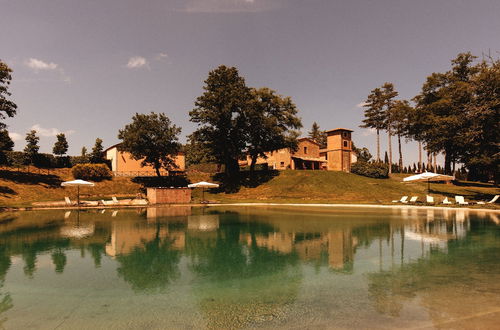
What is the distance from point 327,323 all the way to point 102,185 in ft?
153

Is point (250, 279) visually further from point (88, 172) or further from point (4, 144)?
point (4, 144)

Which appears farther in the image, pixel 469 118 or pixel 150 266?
pixel 469 118

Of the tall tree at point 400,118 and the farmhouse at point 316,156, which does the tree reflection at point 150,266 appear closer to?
the farmhouse at point 316,156

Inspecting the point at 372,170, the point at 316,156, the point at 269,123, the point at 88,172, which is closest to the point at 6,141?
the point at 88,172

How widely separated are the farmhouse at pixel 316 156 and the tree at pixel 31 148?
39433mm

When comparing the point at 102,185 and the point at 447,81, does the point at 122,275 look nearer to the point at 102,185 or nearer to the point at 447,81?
the point at 102,185

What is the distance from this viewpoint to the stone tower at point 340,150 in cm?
5684

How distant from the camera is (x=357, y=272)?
30.1 ft

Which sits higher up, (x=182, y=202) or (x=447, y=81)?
(x=447, y=81)

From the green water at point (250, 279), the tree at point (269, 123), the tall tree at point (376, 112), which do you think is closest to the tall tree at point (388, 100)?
the tall tree at point (376, 112)

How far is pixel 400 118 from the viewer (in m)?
59.2

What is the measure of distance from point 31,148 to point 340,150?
56.0 metres

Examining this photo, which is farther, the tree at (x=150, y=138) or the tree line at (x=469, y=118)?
the tree at (x=150, y=138)

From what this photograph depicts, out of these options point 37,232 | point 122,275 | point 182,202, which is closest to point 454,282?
point 122,275
